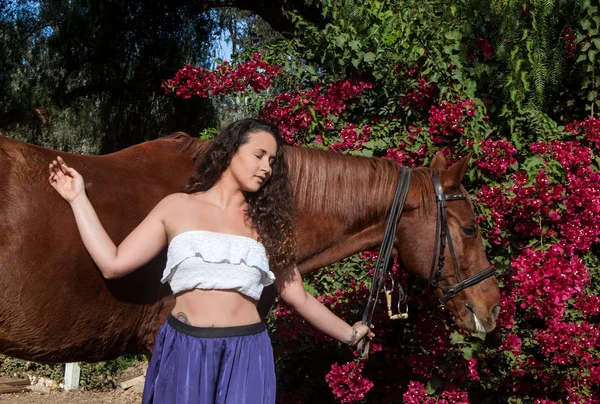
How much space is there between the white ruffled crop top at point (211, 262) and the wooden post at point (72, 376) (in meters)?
5.05

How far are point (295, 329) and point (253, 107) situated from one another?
5.16ft

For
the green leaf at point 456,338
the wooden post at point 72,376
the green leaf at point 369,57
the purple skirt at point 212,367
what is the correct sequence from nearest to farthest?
1. the purple skirt at point 212,367
2. the green leaf at point 456,338
3. the green leaf at point 369,57
4. the wooden post at point 72,376

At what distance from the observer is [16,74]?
23.5 feet

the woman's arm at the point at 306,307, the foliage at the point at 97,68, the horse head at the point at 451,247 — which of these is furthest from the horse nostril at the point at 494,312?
the foliage at the point at 97,68

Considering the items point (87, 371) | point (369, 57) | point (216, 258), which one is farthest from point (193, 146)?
point (87, 371)

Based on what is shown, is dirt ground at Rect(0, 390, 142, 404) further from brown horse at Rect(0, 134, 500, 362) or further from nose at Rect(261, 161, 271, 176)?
nose at Rect(261, 161, 271, 176)

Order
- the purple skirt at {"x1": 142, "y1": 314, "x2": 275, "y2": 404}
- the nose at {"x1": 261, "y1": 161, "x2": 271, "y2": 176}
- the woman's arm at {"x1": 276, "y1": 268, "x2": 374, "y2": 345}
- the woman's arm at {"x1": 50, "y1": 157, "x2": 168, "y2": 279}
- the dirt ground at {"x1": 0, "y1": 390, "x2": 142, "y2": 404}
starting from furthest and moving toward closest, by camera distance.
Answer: the dirt ground at {"x1": 0, "y1": 390, "x2": 142, "y2": 404}
the woman's arm at {"x1": 276, "y1": 268, "x2": 374, "y2": 345}
the nose at {"x1": 261, "y1": 161, "x2": 271, "y2": 176}
the woman's arm at {"x1": 50, "y1": 157, "x2": 168, "y2": 279}
the purple skirt at {"x1": 142, "y1": 314, "x2": 275, "y2": 404}

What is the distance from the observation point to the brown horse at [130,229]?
8.14 feet

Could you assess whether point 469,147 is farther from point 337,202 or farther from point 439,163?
point 337,202

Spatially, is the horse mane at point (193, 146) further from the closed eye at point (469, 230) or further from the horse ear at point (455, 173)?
the closed eye at point (469, 230)

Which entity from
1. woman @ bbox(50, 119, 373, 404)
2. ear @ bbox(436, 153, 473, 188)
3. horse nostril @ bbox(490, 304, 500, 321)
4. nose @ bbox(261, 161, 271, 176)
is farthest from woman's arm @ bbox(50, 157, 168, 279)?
horse nostril @ bbox(490, 304, 500, 321)

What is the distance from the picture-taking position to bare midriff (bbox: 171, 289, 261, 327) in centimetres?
224

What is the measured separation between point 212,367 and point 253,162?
2.48ft

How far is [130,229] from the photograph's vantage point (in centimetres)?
267
